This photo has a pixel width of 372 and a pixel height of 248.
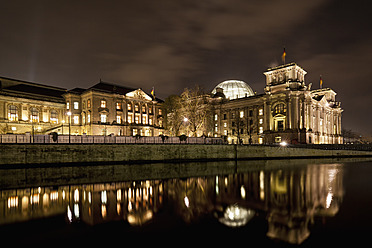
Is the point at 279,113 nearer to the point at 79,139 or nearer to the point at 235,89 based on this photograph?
the point at 235,89

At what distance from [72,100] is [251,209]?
6901 cm

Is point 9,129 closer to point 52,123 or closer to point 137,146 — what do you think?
point 52,123

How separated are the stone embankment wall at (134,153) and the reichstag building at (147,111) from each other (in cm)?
1356

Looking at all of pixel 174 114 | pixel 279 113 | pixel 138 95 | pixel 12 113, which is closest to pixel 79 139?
pixel 174 114

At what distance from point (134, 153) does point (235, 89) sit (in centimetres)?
8162

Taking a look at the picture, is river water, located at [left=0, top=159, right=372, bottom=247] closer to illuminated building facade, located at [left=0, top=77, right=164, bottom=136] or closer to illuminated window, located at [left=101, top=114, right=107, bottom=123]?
illuminated window, located at [left=101, top=114, right=107, bottom=123]

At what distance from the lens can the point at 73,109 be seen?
69.1 meters

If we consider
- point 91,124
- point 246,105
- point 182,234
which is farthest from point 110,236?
point 246,105

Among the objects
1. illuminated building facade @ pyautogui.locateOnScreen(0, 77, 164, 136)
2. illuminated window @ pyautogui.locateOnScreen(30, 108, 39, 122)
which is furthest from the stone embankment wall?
illuminated window @ pyautogui.locateOnScreen(30, 108, 39, 122)

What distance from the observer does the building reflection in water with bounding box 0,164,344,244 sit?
976 centimetres

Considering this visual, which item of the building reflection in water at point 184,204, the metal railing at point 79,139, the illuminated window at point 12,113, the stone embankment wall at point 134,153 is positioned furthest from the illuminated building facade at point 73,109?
the building reflection in water at point 184,204

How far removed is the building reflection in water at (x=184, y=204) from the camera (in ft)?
32.0

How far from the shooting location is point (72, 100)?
6919cm

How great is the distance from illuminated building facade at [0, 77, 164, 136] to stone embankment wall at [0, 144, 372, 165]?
2959 centimetres
